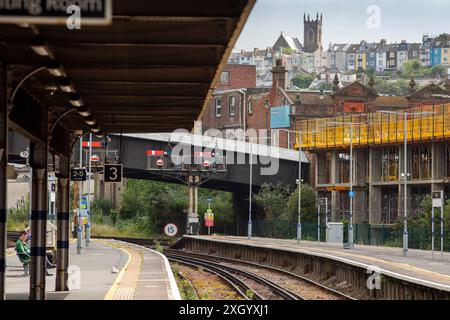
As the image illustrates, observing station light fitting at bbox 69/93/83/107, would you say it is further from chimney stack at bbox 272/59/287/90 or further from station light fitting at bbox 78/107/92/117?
chimney stack at bbox 272/59/287/90

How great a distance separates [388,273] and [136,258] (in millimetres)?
16061

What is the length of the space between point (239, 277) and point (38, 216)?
23043 millimetres

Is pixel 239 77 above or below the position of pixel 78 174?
above

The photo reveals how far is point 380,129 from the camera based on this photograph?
250 ft

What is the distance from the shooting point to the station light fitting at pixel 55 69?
15698 mm

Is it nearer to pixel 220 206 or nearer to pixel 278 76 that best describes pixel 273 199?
pixel 220 206

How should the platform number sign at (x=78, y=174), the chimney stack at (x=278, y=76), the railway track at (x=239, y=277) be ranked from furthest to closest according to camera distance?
1. the chimney stack at (x=278, y=76)
2. the platform number sign at (x=78, y=174)
3. the railway track at (x=239, y=277)

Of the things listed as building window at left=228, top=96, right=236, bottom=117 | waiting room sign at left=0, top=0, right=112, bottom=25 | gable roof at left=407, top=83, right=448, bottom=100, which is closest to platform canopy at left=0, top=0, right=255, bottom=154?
waiting room sign at left=0, top=0, right=112, bottom=25

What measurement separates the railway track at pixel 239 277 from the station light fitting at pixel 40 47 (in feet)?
62.7

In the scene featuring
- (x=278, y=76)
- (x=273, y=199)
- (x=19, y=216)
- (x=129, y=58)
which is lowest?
(x=19, y=216)

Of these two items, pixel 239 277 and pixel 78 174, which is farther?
pixel 239 277

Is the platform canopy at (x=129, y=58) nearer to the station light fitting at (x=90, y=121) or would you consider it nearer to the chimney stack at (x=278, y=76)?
the station light fitting at (x=90, y=121)

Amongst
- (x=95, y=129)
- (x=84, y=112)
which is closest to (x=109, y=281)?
(x=95, y=129)

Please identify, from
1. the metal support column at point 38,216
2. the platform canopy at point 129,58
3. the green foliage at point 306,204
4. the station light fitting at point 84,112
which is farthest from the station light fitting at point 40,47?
the green foliage at point 306,204
